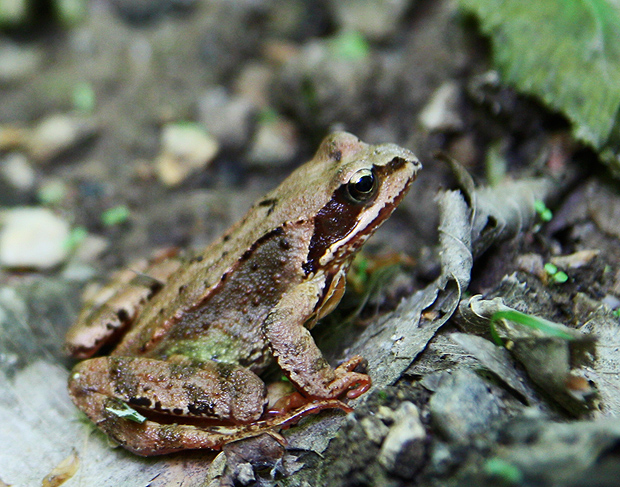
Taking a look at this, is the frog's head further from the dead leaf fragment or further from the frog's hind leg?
the dead leaf fragment

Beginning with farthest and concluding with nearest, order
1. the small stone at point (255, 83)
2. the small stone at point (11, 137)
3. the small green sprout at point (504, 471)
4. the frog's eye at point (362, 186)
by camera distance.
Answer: the small stone at point (255, 83) < the small stone at point (11, 137) < the frog's eye at point (362, 186) < the small green sprout at point (504, 471)

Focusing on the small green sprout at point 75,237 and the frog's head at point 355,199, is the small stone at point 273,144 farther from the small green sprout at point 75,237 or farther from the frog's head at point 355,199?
the frog's head at point 355,199

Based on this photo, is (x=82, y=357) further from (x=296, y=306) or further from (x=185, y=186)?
(x=185, y=186)

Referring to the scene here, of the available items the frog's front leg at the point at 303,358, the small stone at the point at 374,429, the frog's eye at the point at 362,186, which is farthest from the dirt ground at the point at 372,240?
the frog's eye at the point at 362,186

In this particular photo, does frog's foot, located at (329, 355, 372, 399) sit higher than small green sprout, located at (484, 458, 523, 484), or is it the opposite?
small green sprout, located at (484, 458, 523, 484)

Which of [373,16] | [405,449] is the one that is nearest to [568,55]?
[373,16]

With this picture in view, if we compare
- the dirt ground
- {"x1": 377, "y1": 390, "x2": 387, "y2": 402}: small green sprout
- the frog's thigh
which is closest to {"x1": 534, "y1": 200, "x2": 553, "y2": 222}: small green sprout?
the dirt ground

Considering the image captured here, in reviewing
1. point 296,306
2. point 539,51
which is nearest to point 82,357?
point 296,306
